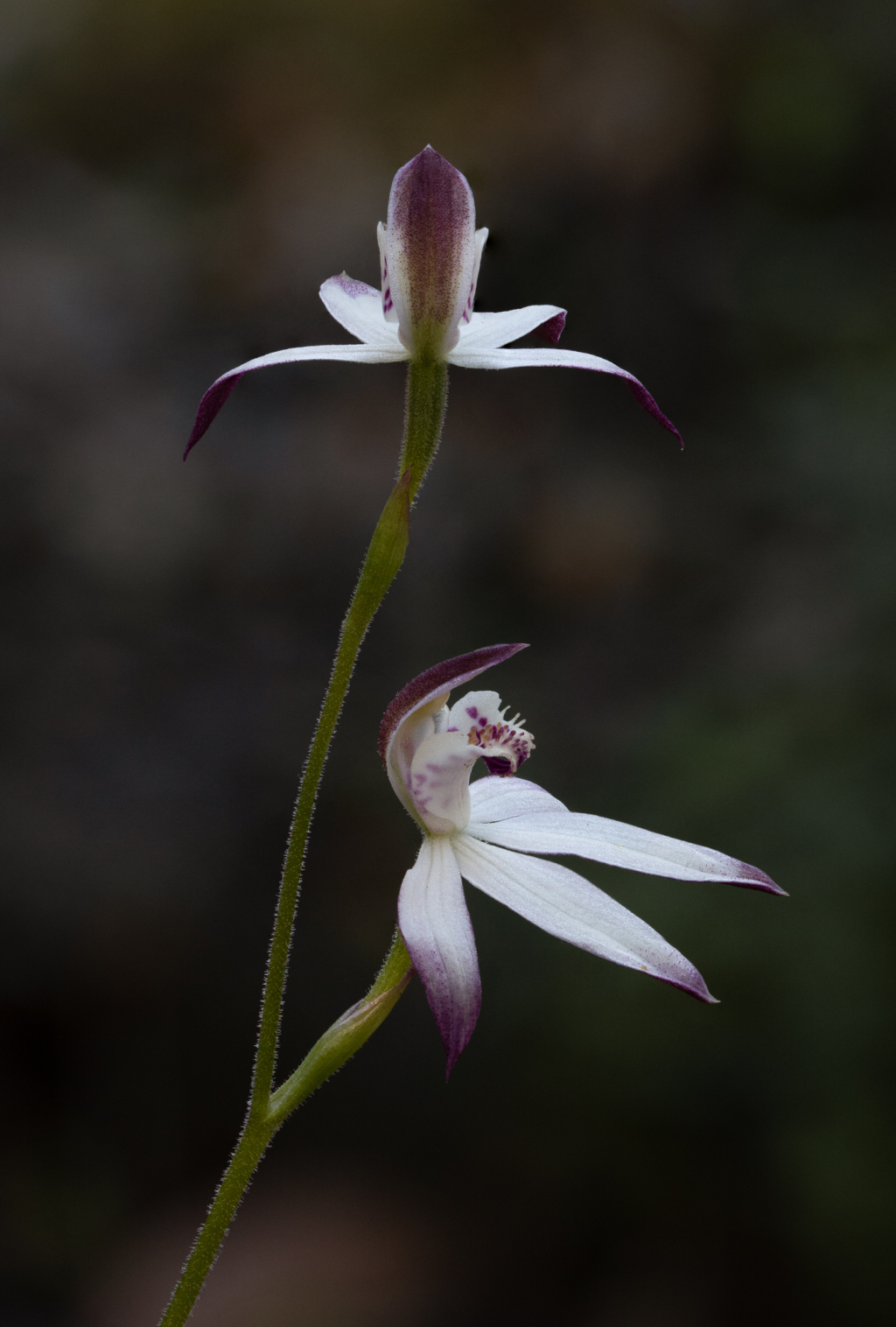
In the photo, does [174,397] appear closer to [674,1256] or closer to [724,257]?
[724,257]

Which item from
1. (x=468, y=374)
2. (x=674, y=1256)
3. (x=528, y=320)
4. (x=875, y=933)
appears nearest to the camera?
(x=528, y=320)

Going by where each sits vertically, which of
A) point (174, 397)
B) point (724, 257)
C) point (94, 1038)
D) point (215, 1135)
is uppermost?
point (724, 257)

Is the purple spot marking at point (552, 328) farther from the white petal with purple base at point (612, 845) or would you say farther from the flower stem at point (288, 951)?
the white petal with purple base at point (612, 845)

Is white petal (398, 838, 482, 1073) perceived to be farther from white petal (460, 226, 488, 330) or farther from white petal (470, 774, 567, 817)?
white petal (460, 226, 488, 330)

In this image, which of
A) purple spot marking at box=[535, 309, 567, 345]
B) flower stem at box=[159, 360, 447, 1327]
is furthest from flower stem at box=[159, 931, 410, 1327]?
purple spot marking at box=[535, 309, 567, 345]

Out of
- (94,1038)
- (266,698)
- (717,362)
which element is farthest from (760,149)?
(94,1038)

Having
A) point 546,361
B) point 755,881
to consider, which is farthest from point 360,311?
point 755,881

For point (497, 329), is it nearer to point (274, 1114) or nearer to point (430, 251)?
point (430, 251)
